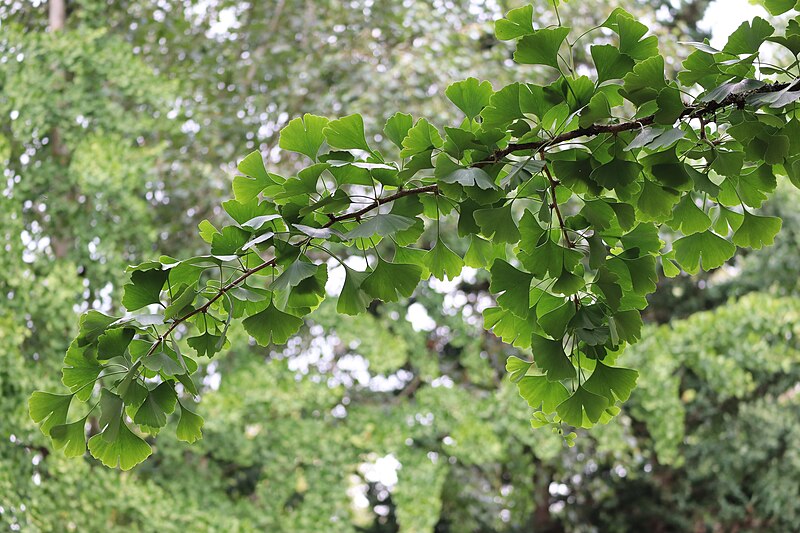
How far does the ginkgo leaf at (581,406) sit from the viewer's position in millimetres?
516

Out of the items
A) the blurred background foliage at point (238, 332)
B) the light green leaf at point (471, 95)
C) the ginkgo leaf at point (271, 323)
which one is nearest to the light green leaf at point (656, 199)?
the light green leaf at point (471, 95)

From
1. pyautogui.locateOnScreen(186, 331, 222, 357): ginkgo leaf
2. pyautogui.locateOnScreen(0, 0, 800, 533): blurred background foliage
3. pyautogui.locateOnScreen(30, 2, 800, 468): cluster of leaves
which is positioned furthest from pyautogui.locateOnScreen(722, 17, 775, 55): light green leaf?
pyautogui.locateOnScreen(0, 0, 800, 533): blurred background foliage

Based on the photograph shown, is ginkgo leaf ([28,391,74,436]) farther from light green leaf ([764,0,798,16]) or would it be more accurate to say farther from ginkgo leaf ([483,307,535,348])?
light green leaf ([764,0,798,16])

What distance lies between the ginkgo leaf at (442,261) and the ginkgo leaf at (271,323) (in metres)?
0.11

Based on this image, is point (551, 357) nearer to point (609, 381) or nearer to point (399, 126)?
point (609, 381)

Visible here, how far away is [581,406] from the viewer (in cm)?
52

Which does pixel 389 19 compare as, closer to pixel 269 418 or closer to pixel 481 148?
pixel 269 418

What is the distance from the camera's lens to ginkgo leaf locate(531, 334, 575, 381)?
505mm

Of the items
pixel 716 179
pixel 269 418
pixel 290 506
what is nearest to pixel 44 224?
pixel 269 418

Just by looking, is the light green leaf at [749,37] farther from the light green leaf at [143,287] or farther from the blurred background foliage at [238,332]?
the blurred background foliage at [238,332]

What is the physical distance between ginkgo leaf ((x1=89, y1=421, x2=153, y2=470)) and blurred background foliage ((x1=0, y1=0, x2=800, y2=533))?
1.66 metres

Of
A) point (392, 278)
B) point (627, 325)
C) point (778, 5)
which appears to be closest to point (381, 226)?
point (392, 278)

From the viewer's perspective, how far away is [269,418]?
2656 millimetres

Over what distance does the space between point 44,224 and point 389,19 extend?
122 cm
